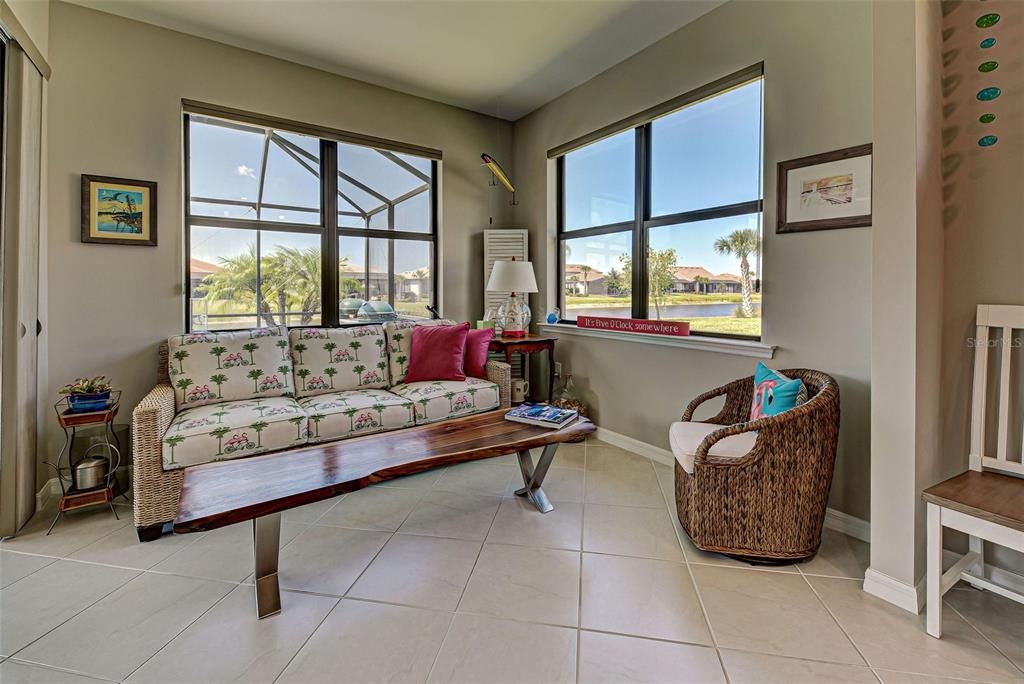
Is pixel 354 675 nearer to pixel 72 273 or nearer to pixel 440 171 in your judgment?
pixel 72 273

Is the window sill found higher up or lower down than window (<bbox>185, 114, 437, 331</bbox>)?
lower down

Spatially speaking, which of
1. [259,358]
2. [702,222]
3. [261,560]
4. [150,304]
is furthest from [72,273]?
[702,222]

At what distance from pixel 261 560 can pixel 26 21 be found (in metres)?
3.01

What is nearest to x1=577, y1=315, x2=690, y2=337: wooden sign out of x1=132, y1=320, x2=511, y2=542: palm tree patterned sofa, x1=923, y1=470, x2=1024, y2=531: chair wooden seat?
x1=132, y1=320, x2=511, y2=542: palm tree patterned sofa

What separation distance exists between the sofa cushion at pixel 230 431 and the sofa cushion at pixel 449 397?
0.70 m

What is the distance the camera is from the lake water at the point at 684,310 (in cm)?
282

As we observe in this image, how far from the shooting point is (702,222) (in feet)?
9.65

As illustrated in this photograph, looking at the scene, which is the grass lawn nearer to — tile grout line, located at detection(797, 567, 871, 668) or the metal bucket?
tile grout line, located at detection(797, 567, 871, 668)

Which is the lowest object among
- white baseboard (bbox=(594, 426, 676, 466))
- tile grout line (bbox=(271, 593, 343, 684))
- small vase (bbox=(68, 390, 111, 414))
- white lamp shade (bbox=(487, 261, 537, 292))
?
tile grout line (bbox=(271, 593, 343, 684))

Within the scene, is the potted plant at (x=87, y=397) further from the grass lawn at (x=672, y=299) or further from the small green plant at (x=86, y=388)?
the grass lawn at (x=672, y=299)

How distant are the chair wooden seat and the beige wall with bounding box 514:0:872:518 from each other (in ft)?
1.72

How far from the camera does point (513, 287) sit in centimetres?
362

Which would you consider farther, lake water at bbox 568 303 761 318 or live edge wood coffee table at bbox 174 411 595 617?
lake water at bbox 568 303 761 318

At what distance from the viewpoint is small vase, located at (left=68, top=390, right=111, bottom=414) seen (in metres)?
2.30
